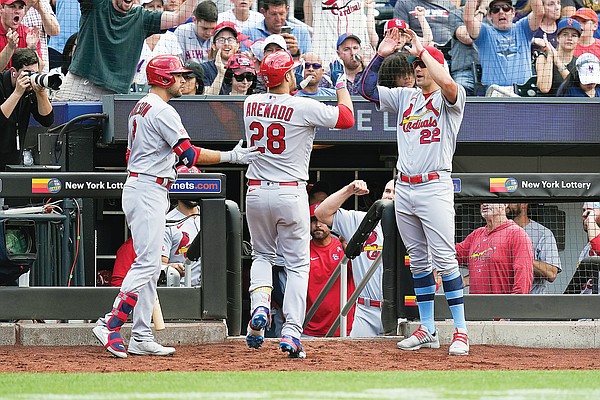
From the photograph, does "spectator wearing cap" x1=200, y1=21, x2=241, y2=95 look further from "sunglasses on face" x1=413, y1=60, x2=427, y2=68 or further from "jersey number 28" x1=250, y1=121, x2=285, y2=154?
"jersey number 28" x1=250, y1=121, x2=285, y2=154

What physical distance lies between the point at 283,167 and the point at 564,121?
4.91 m

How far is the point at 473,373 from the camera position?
5.36 metres

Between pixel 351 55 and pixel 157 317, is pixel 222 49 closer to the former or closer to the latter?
pixel 351 55

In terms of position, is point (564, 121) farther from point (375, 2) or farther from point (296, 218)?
point (296, 218)

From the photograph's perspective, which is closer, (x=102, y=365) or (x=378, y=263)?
(x=102, y=365)

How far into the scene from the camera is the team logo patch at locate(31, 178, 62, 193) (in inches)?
273

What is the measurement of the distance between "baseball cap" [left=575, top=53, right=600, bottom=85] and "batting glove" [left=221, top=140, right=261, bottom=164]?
5539mm

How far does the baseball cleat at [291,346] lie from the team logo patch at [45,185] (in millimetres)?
1980

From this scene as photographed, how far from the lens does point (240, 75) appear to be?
391 inches

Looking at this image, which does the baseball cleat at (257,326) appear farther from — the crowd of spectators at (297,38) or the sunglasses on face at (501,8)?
the sunglasses on face at (501,8)

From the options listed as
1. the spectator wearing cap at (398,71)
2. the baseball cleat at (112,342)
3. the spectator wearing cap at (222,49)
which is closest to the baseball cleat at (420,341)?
the spectator wearing cap at (398,71)

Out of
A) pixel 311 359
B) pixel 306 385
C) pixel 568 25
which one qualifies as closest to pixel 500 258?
pixel 311 359

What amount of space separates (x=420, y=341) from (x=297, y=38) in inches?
200

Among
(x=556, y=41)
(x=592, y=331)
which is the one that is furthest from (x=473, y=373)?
(x=556, y=41)
